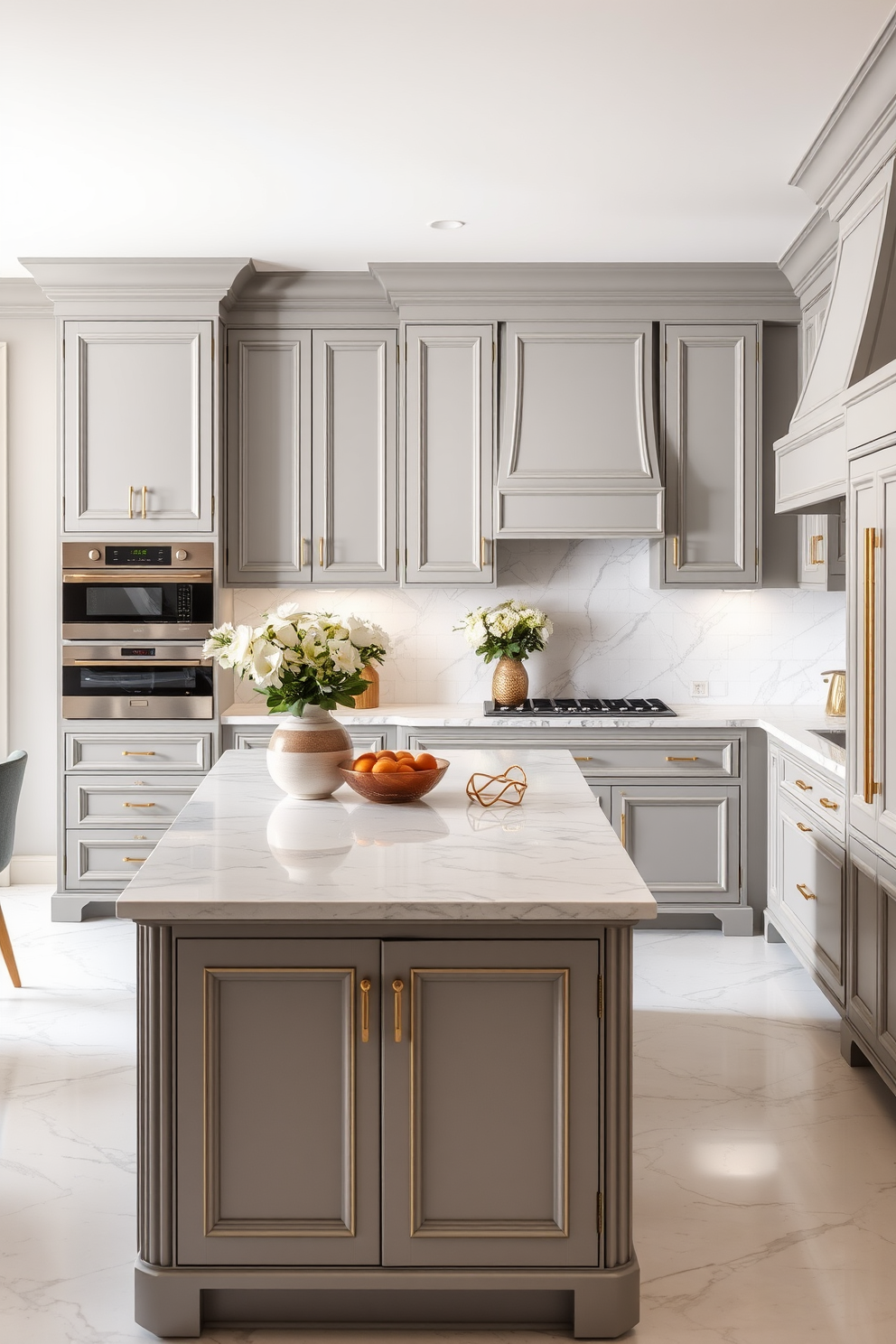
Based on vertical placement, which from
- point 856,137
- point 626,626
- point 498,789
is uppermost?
point 856,137

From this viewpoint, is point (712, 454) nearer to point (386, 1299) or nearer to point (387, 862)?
point (387, 862)

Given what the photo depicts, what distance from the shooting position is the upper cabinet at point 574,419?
15.5 feet

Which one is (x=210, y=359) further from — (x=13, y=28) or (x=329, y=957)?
(x=329, y=957)

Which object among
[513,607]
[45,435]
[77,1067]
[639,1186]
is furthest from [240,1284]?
[45,435]

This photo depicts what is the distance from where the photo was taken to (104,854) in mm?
4711

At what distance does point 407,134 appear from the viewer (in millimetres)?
3336

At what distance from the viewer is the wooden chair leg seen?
3871 millimetres

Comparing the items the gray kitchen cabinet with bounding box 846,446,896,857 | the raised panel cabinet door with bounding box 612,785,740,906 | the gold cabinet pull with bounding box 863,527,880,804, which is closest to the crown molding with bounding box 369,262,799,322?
the gray kitchen cabinet with bounding box 846,446,896,857

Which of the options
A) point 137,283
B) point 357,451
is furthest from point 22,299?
point 357,451

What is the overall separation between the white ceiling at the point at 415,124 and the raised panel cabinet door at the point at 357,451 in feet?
1.41

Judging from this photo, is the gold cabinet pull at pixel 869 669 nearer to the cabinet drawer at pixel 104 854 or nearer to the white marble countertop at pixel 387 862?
the white marble countertop at pixel 387 862

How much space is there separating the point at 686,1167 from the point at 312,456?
3177 mm

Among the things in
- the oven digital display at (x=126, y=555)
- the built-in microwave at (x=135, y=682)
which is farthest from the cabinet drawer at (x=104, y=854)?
the oven digital display at (x=126, y=555)

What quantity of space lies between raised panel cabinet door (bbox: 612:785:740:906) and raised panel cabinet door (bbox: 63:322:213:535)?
2072 millimetres
